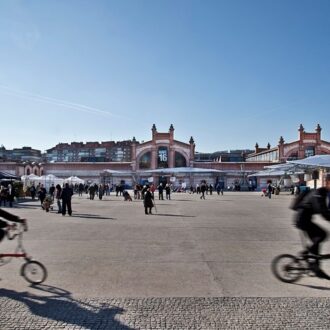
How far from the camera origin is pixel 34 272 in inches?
266

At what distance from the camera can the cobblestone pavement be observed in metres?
4.78

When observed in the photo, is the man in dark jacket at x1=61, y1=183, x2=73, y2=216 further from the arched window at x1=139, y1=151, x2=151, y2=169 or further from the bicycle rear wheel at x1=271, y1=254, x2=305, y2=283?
the arched window at x1=139, y1=151, x2=151, y2=169

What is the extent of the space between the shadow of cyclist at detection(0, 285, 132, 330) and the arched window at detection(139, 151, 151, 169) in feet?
202

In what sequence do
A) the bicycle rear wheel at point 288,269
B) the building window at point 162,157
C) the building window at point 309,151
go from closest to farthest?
the bicycle rear wheel at point 288,269 < the building window at point 309,151 < the building window at point 162,157

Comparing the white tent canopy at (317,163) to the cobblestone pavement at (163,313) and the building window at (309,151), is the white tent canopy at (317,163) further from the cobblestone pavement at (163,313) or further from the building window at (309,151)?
the cobblestone pavement at (163,313)

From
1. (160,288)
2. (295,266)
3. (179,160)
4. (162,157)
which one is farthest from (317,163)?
(162,157)

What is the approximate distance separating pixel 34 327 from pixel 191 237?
24.9ft

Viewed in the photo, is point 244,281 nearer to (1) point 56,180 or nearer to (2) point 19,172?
(1) point 56,180

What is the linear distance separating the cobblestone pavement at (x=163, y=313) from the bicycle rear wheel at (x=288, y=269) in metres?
0.99

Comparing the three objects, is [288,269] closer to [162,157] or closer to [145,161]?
[162,157]

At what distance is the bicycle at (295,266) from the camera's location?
6.61 m

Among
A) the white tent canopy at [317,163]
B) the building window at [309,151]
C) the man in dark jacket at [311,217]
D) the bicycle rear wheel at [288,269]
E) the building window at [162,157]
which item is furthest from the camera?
the building window at [162,157]

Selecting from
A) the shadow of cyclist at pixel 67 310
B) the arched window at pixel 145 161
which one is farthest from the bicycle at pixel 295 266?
the arched window at pixel 145 161

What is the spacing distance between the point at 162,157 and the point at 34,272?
61337 millimetres
